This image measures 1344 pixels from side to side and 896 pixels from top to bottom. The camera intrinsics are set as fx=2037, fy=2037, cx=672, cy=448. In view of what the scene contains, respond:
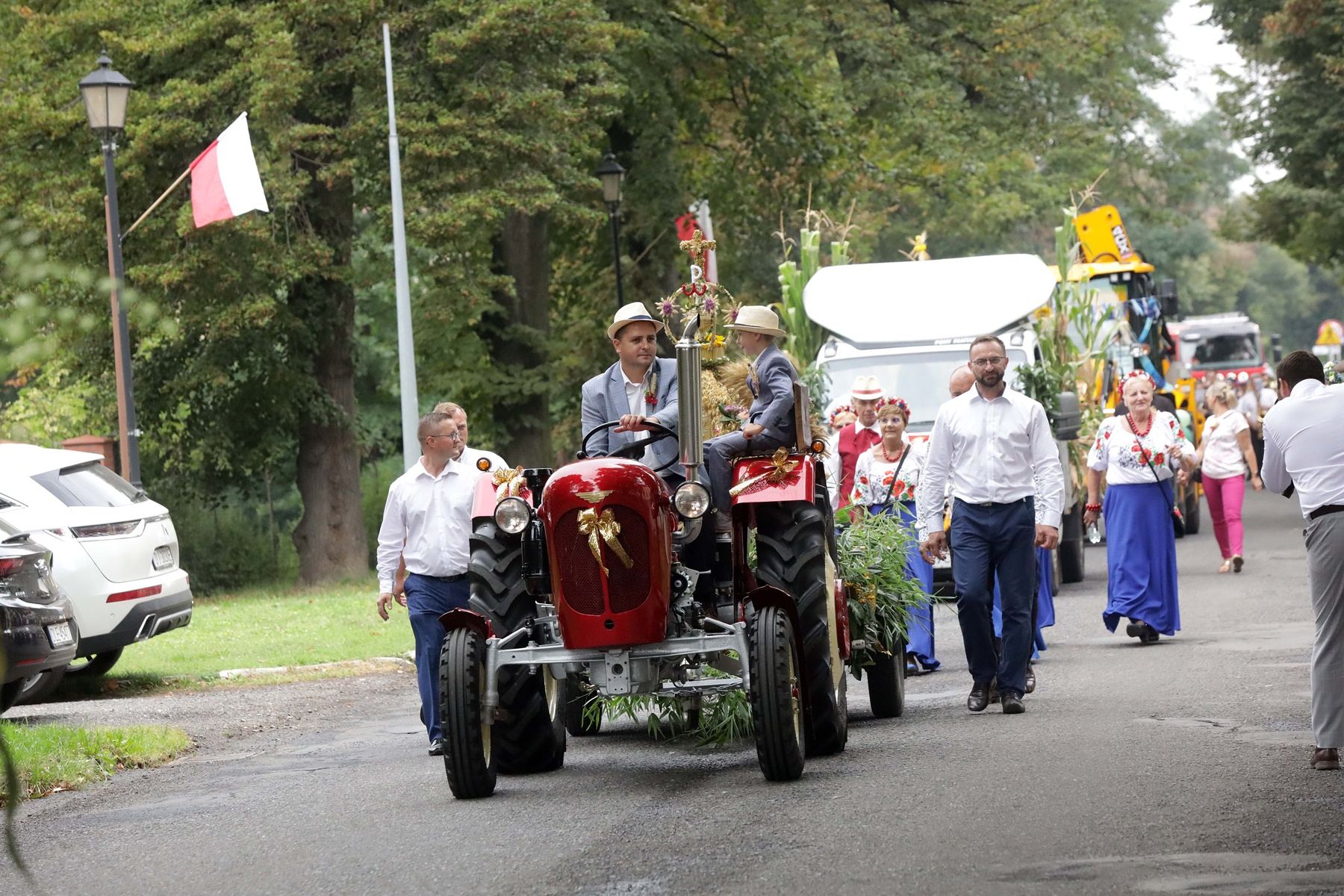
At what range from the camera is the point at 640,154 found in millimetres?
31422

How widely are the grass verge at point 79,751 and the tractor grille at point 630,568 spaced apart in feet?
11.2

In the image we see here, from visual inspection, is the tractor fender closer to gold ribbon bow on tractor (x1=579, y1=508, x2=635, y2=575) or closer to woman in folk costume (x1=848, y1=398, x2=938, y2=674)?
gold ribbon bow on tractor (x1=579, y1=508, x2=635, y2=575)

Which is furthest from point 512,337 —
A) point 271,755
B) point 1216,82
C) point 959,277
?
point 271,755

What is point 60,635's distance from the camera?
1284 cm

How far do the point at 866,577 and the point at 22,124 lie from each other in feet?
54.0

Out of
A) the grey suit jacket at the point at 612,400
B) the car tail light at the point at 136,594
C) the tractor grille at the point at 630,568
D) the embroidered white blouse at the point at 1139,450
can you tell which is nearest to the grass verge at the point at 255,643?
the car tail light at the point at 136,594

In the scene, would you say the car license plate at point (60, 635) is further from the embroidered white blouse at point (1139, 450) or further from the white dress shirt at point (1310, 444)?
the white dress shirt at point (1310, 444)

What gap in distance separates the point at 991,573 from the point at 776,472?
2.15m

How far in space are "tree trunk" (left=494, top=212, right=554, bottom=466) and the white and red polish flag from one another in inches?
338

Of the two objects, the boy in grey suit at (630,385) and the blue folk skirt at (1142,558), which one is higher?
the boy in grey suit at (630,385)

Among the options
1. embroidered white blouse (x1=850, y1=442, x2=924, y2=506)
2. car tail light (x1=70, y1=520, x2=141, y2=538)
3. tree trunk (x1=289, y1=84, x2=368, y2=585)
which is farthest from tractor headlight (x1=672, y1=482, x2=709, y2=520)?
tree trunk (x1=289, y1=84, x2=368, y2=585)

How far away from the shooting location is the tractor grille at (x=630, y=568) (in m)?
8.73

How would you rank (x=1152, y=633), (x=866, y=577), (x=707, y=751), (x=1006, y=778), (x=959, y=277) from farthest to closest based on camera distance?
1. (x=959, y=277)
2. (x=1152, y=633)
3. (x=866, y=577)
4. (x=707, y=751)
5. (x=1006, y=778)

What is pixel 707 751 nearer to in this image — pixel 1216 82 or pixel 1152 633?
pixel 1152 633
